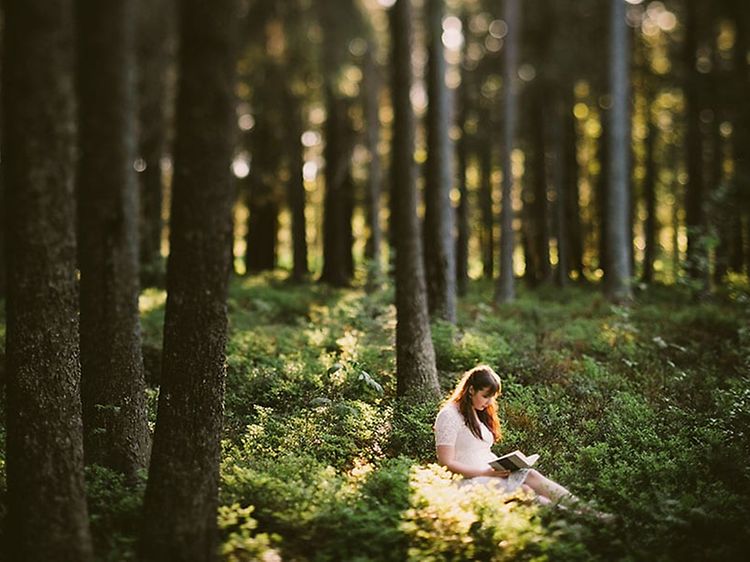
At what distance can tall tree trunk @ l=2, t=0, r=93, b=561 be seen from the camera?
538 cm

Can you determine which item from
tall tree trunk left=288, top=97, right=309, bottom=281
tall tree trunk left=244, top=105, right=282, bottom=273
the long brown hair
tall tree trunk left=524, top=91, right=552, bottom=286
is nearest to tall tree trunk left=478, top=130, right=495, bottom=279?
tall tree trunk left=524, top=91, right=552, bottom=286

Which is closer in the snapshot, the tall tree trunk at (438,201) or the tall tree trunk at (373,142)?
the tall tree trunk at (438,201)

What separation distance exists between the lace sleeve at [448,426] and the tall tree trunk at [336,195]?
46.7ft

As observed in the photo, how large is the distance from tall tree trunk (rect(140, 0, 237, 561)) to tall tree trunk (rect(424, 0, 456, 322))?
7766 mm

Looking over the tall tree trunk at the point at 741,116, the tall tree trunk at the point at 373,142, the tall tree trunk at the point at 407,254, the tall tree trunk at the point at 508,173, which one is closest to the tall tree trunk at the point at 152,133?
the tall tree trunk at the point at 373,142

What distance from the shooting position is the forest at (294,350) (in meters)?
5.77

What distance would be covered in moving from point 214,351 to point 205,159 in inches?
63.7

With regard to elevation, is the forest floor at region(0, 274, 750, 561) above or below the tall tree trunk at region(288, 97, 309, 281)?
below

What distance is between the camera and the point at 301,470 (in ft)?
24.8

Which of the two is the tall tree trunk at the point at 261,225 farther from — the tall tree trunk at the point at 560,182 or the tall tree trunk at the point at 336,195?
the tall tree trunk at the point at 560,182

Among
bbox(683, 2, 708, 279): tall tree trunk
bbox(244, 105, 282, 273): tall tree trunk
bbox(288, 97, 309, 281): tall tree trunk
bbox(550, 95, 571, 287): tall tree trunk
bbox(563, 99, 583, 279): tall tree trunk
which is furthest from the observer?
bbox(563, 99, 583, 279): tall tree trunk

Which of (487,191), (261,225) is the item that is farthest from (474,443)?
(487,191)

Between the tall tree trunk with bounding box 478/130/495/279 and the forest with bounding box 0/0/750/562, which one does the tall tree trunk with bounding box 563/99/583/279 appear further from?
the forest with bounding box 0/0/750/562

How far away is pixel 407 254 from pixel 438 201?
3.55 m
